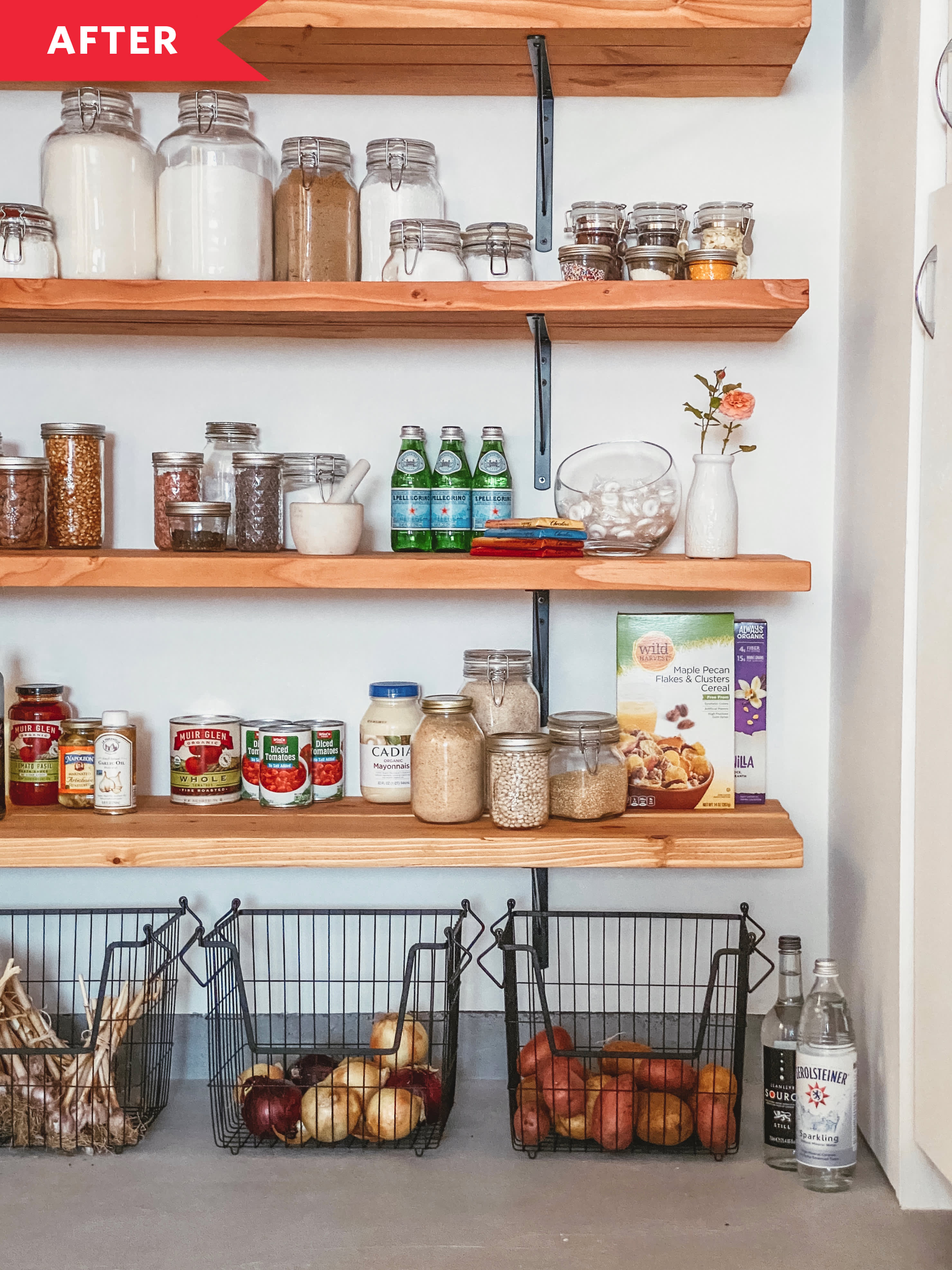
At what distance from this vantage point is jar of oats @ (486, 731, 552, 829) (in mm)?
1569

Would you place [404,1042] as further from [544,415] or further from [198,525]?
[544,415]

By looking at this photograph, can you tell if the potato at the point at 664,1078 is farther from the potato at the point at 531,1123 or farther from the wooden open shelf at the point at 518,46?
the wooden open shelf at the point at 518,46

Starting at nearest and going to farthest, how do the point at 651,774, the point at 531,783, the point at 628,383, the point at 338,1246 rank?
1. the point at 338,1246
2. the point at 531,783
3. the point at 651,774
4. the point at 628,383

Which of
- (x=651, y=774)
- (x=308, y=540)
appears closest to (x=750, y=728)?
(x=651, y=774)

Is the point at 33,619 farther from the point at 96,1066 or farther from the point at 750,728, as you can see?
the point at 750,728

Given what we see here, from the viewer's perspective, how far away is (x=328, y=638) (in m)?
1.84

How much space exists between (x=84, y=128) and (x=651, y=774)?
3.86 ft

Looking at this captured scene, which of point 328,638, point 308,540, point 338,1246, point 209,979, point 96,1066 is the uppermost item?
point 308,540

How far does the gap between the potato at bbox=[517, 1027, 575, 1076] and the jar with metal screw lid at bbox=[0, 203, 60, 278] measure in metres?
1.21

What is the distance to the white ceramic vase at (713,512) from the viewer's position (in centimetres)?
163

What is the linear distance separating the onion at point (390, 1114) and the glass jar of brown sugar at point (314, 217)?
1.09m

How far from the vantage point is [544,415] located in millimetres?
1792

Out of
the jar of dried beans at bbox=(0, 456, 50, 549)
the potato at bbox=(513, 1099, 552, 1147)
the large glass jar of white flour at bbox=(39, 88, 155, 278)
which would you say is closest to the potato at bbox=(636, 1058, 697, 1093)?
the potato at bbox=(513, 1099, 552, 1147)

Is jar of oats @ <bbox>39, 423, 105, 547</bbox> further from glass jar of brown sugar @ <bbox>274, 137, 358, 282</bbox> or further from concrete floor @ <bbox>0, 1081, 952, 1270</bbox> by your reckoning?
concrete floor @ <bbox>0, 1081, 952, 1270</bbox>
